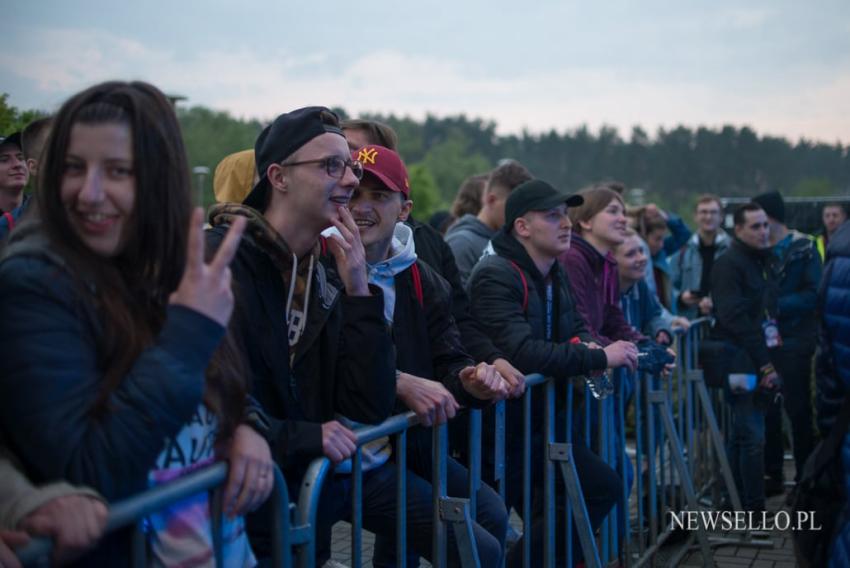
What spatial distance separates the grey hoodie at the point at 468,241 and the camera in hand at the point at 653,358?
3.61 feet

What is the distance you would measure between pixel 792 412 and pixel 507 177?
3.22 metres

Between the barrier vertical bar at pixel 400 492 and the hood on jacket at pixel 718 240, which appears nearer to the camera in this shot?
the barrier vertical bar at pixel 400 492

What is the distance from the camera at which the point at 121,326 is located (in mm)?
1692

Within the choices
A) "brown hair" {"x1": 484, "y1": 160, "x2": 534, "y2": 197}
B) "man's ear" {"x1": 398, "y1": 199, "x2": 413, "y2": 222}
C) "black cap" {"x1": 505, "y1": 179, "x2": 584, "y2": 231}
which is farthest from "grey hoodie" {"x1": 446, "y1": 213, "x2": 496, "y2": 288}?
"man's ear" {"x1": 398, "y1": 199, "x2": 413, "y2": 222}

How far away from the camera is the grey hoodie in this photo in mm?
5355

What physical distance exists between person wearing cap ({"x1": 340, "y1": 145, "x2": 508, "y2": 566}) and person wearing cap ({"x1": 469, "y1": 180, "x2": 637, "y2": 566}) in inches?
21.3

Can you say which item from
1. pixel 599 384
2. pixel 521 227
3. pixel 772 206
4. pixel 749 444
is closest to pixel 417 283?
pixel 521 227

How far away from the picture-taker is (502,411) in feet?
11.5

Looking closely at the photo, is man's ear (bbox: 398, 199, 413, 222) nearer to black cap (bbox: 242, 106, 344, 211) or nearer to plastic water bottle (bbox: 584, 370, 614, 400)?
black cap (bbox: 242, 106, 344, 211)

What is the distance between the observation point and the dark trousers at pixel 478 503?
3.11m

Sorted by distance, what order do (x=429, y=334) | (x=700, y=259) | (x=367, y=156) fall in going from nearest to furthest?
(x=367, y=156) → (x=429, y=334) → (x=700, y=259)

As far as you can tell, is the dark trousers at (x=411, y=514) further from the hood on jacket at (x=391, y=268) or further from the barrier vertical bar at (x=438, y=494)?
the hood on jacket at (x=391, y=268)

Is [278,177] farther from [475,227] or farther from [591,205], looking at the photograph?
[591,205]

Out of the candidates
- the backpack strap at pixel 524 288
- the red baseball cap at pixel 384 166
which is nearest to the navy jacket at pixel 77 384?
the red baseball cap at pixel 384 166
